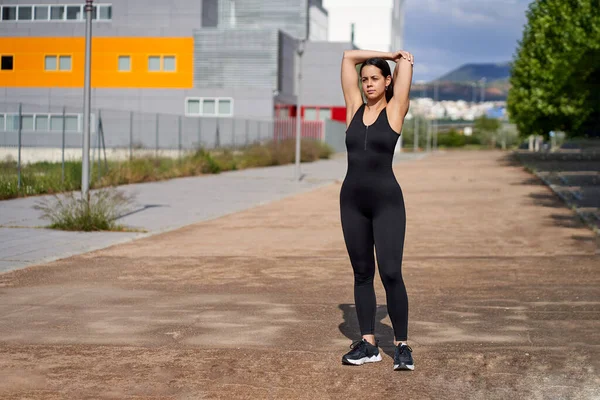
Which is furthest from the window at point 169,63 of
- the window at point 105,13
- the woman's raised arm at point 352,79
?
the woman's raised arm at point 352,79

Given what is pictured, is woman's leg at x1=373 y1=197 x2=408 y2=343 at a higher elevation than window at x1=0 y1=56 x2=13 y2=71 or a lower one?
lower

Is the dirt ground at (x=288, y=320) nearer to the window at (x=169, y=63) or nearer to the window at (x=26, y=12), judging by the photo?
the window at (x=26, y=12)

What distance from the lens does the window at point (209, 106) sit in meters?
60.7

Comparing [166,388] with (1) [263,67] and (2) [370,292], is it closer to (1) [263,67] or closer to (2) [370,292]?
(2) [370,292]

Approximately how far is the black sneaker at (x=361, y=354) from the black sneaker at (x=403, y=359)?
0.19 m

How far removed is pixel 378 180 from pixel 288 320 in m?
2.21

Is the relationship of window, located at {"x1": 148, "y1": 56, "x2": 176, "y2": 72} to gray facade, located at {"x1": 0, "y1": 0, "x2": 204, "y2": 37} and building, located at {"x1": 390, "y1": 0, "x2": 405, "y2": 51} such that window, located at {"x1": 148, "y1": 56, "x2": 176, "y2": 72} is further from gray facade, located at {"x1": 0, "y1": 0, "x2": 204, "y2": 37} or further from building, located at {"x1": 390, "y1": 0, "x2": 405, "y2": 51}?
building, located at {"x1": 390, "y1": 0, "x2": 405, "y2": 51}

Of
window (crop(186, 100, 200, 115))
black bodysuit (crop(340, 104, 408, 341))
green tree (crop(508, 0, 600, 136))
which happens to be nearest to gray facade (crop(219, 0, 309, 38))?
window (crop(186, 100, 200, 115))

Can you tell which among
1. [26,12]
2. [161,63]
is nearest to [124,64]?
[161,63]

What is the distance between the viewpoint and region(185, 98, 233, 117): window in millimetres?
60656

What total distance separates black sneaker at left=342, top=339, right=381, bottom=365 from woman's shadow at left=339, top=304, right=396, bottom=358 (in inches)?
11.4

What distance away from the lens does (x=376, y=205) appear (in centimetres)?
578

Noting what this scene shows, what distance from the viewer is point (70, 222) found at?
1455cm

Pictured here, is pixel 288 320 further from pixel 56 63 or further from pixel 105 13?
pixel 105 13
